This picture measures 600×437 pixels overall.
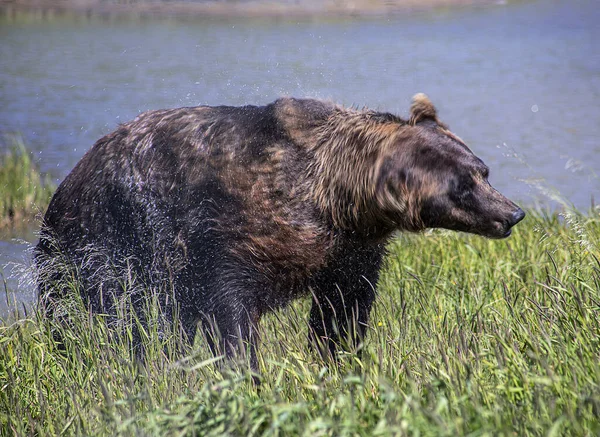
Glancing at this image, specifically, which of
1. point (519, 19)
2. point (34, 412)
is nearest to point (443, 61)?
point (519, 19)

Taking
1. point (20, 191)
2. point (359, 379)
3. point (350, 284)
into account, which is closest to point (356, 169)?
point (350, 284)

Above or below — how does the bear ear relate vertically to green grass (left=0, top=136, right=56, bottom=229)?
above

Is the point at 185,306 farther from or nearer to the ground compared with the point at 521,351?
nearer to the ground

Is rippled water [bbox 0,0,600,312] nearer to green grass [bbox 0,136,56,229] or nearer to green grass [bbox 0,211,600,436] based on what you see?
green grass [bbox 0,136,56,229]

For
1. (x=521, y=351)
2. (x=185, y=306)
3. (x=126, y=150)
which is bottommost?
(x=185, y=306)

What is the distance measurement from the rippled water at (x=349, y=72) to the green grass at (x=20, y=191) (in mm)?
578

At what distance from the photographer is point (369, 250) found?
434cm

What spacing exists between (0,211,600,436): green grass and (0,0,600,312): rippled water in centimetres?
498

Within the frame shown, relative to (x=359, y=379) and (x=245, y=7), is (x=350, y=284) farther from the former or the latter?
(x=245, y=7)

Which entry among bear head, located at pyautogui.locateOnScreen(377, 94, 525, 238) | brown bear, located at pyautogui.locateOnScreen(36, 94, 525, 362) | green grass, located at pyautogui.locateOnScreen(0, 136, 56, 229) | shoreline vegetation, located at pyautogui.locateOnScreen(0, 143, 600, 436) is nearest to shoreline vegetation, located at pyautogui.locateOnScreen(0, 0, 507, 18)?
green grass, located at pyautogui.locateOnScreen(0, 136, 56, 229)

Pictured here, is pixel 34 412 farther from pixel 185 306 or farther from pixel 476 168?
pixel 476 168

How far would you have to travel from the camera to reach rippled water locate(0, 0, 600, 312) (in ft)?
43.4

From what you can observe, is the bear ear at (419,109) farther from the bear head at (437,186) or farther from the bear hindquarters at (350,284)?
the bear hindquarters at (350,284)

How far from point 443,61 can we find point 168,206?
56.4ft
